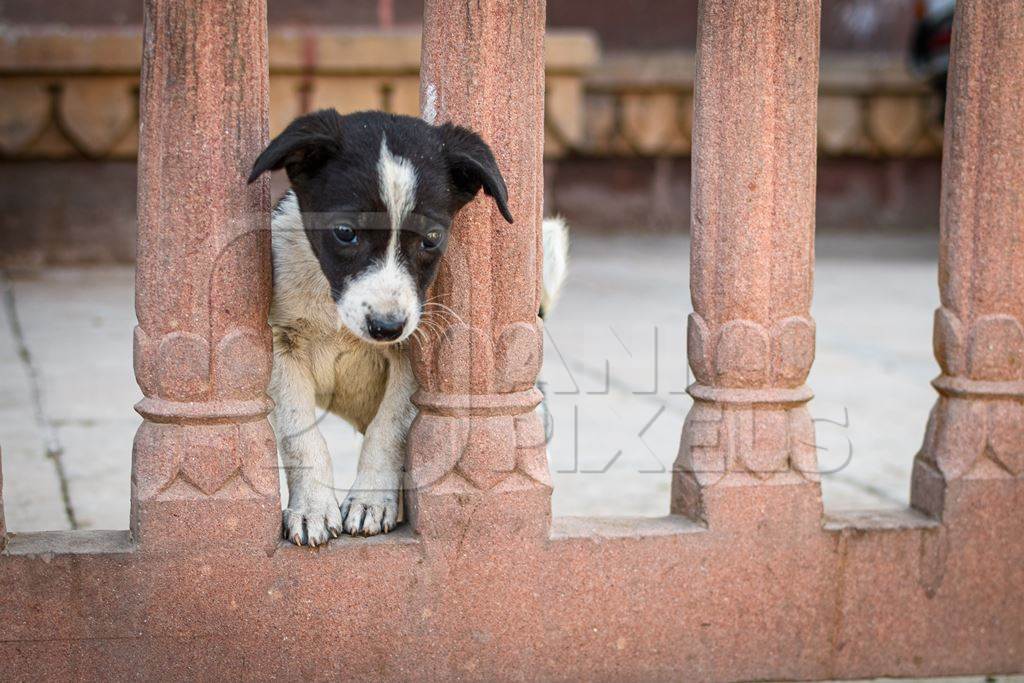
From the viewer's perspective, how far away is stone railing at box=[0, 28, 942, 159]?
356 inches

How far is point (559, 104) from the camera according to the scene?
10.6 metres

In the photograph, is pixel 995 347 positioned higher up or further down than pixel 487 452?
higher up

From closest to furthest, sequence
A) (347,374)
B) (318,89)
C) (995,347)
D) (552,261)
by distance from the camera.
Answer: (995,347) < (347,374) < (552,261) < (318,89)

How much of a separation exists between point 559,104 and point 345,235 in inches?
320

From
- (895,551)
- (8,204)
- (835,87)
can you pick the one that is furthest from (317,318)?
(835,87)

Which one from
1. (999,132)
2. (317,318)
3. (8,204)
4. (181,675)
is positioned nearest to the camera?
(181,675)

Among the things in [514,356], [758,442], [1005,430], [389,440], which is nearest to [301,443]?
[389,440]

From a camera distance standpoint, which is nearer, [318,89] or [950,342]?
[950,342]

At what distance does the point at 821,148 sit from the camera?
40.5 feet

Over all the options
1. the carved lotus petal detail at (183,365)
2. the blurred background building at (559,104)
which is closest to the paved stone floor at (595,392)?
the blurred background building at (559,104)

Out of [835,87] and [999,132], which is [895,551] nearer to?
[999,132]

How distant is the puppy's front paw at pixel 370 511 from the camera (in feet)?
8.59

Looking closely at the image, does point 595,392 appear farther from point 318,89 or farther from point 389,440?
point 318,89

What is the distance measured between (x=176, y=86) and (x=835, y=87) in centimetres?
1072
